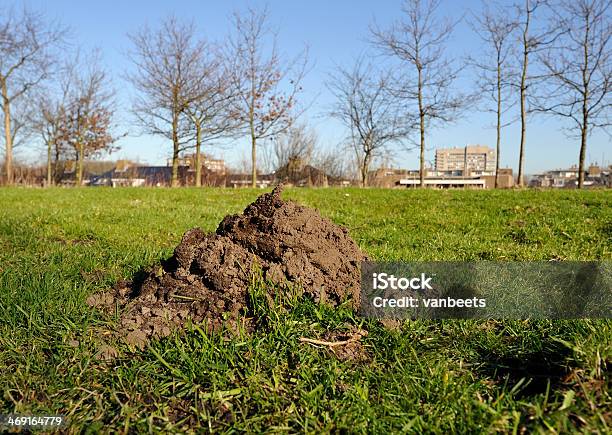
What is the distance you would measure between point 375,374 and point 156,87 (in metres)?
24.2

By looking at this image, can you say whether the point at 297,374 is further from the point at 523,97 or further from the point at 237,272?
the point at 523,97

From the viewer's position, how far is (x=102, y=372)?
2.11 meters

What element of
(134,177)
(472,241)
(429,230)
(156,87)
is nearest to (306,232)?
(472,241)

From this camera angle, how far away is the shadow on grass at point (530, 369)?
1.89 metres

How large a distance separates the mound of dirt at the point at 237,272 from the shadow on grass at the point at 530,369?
2.62 feet

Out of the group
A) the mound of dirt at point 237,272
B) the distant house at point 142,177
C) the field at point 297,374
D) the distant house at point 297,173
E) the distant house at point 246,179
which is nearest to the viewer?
the field at point 297,374

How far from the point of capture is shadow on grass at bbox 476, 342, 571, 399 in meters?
1.89

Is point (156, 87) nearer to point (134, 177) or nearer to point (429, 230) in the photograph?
point (134, 177)

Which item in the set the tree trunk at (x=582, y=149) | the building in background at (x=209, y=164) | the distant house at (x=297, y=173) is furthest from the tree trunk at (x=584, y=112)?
the building in background at (x=209, y=164)

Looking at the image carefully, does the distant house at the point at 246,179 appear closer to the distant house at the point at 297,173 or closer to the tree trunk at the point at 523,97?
the distant house at the point at 297,173

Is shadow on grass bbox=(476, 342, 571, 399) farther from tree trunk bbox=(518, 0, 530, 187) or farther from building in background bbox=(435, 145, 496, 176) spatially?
building in background bbox=(435, 145, 496, 176)

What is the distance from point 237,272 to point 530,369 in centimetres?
160

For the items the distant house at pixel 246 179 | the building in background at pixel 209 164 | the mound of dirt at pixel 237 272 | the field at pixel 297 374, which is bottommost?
the field at pixel 297 374

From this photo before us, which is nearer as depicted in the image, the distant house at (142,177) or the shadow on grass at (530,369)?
the shadow on grass at (530,369)
